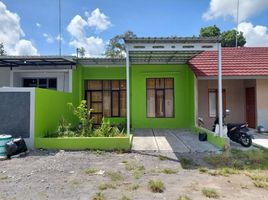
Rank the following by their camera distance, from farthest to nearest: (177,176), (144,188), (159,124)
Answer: (159,124) < (177,176) < (144,188)

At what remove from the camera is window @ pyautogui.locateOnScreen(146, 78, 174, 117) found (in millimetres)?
16031

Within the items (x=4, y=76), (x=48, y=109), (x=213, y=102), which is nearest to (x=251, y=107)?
(x=213, y=102)

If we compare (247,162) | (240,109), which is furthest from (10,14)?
(247,162)

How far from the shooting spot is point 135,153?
30.7 ft

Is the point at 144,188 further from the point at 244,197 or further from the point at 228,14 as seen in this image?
the point at 228,14

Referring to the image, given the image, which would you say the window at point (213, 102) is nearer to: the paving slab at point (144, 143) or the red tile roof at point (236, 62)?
the red tile roof at point (236, 62)

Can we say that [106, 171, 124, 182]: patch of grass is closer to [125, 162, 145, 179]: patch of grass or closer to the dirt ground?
the dirt ground

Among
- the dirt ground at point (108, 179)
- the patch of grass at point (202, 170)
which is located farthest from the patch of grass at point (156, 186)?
the patch of grass at point (202, 170)

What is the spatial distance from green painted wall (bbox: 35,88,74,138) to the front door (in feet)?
30.4

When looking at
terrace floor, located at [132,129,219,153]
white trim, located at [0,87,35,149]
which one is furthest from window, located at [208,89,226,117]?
white trim, located at [0,87,35,149]

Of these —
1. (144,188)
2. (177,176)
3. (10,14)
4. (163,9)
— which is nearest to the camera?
(144,188)

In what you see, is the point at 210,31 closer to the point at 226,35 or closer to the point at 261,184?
the point at 226,35

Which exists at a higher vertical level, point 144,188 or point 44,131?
point 44,131

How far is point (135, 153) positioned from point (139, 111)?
21.9 ft
